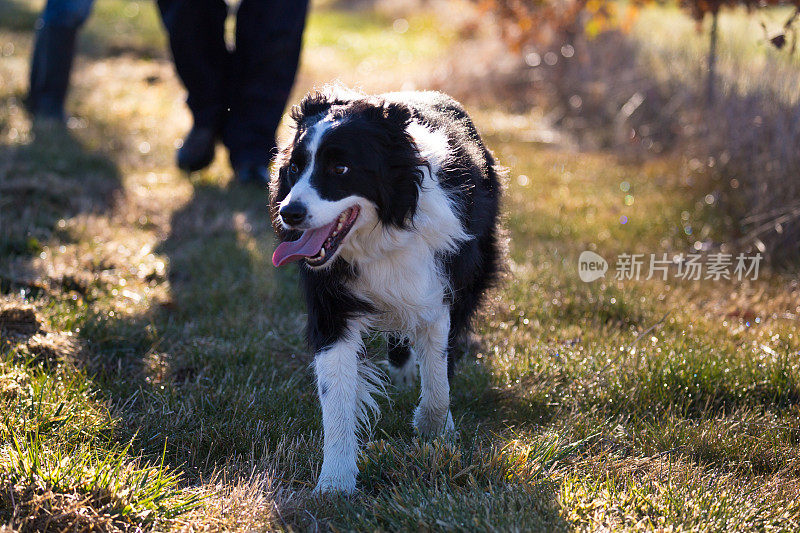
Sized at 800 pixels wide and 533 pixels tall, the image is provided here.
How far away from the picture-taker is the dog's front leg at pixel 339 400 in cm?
260

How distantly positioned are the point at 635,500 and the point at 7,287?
120 inches

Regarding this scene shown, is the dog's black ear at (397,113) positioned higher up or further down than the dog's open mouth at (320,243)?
higher up

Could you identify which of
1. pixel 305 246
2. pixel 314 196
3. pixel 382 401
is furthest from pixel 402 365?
pixel 314 196

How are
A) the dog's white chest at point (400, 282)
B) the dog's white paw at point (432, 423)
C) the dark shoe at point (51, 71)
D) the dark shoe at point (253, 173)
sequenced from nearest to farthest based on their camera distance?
1. the dog's white chest at point (400, 282)
2. the dog's white paw at point (432, 423)
3. the dark shoe at point (253, 173)
4. the dark shoe at point (51, 71)

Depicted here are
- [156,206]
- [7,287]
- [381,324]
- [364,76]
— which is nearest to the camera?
[381,324]

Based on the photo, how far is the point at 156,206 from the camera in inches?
205

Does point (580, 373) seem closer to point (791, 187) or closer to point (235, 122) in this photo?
point (791, 187)

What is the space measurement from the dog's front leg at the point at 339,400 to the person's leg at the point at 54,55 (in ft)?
15.9

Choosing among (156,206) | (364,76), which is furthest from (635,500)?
(364,76)

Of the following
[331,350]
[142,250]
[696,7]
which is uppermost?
[696,7]

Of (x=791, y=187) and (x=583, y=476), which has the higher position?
(x=791, y=187)

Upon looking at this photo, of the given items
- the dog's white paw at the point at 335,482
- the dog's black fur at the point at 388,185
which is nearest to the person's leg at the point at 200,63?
the dog's black fur at the point at 388,185

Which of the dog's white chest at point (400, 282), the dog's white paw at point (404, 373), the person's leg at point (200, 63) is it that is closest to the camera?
the dog's white chest at point (400, 282)

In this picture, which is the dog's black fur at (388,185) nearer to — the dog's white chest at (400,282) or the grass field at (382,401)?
the dog's white chest at (400,282)
